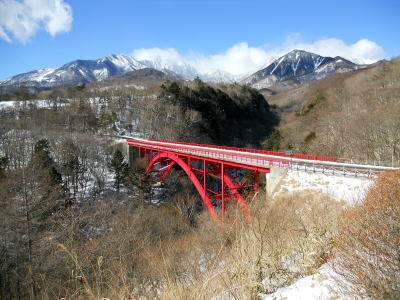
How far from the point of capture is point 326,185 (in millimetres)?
12711

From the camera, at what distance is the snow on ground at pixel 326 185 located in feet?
37.3

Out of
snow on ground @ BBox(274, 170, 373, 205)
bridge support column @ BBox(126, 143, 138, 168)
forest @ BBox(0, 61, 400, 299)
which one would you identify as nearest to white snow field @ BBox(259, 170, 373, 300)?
snow on ground @ BBox(274, 170, 373, 205)

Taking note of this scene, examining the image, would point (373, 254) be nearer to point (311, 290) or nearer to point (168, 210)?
point (311, 290)

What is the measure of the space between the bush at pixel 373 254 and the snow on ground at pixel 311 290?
0.49ft

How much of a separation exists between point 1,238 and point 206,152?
1477 centimetres

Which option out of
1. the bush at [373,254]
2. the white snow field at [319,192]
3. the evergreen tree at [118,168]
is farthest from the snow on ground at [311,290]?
the evergreen tree at [118,168]

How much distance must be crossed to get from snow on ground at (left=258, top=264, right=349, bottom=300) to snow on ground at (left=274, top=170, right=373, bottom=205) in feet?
27.1

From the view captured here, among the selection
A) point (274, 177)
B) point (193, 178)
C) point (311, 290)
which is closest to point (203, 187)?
point (193, 178)

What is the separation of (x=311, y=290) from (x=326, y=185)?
10.7 m

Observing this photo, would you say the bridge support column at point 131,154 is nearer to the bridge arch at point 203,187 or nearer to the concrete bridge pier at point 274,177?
the bridge arch at point 203,187

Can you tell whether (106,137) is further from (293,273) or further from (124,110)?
(293,273)

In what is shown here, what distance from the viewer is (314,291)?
3.30 metres

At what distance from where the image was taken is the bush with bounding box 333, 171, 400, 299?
2.75 meters

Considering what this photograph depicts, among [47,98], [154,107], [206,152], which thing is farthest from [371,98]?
[47,98]
